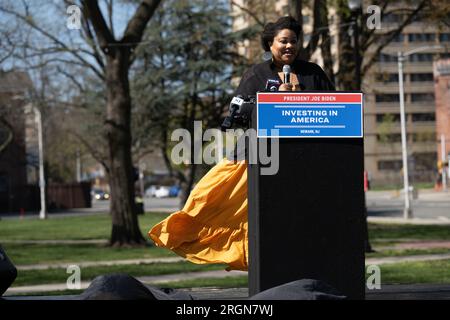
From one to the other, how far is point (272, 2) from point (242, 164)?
93.1ft

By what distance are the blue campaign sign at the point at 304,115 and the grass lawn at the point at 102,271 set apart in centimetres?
975

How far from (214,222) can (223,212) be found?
0.09 metres

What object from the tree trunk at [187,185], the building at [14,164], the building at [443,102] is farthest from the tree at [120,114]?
the building at [443,102]

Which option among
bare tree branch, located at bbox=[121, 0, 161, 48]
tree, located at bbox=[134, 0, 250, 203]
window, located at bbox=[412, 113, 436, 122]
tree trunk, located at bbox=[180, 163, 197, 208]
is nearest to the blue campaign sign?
bare tree branch, located at bbox=[121, 0, 161, 48]

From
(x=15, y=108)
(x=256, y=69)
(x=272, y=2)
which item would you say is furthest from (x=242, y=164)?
(x=15, y=108)

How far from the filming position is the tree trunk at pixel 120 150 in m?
22.2

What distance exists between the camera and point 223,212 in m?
5.70

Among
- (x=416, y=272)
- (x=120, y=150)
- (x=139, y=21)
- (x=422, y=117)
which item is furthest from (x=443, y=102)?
(x=416, y=272)

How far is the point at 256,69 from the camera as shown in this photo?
233 inches

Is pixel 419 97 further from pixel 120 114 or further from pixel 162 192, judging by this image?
pixel 120 114

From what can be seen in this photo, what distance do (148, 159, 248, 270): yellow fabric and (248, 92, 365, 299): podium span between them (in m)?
1.09

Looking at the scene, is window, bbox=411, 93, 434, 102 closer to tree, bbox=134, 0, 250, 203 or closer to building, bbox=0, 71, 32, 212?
building, bbox=0, 71, 32, 212

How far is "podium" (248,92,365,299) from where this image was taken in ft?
14.9
